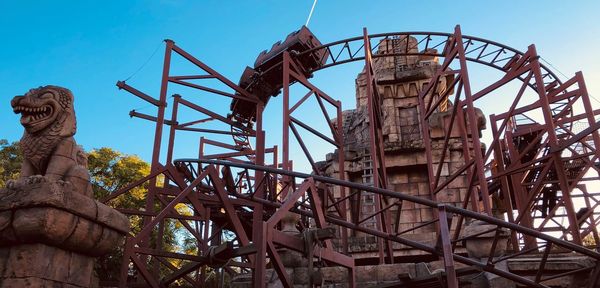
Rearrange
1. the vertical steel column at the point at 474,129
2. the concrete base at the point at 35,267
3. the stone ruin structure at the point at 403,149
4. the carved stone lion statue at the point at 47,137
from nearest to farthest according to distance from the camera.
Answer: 1. the concrete base at the point at 35,267
2. the carved stone lion statue at the point at 47,137
3. the vertical steel column at the point at 474,129
4. the stone ruin structure at the point at 403,149

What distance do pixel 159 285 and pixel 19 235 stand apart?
205 inches

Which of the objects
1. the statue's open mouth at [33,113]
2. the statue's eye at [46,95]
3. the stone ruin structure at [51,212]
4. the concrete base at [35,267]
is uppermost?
the statue's eye at [46,95]

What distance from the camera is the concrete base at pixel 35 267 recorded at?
422 centimetres

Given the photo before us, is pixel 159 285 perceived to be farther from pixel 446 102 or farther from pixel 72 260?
pixel 446 102

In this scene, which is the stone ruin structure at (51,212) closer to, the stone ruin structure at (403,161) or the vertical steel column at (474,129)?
the stone ruin structure at (403,161)

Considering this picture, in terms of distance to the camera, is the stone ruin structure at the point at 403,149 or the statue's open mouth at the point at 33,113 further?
the stone ruin structure at the point at 403,149

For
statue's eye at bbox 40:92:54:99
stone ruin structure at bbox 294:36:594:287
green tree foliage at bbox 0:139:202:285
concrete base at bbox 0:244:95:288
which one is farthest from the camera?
green tree foliage at bbox 0:139:202:285

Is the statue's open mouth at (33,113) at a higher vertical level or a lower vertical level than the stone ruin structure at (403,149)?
lower

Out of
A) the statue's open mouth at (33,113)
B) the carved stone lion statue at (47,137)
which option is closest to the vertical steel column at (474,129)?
the carved stone lion statue at (47,137)

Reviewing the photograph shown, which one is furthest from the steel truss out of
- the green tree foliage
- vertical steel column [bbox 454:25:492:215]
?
the green tree foliage

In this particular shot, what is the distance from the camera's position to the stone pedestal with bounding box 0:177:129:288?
424 centimetres

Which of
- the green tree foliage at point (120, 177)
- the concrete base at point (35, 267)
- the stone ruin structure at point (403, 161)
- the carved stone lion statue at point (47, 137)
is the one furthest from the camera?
the green tree foliage at point (120, 177)

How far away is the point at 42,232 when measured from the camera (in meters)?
4.23

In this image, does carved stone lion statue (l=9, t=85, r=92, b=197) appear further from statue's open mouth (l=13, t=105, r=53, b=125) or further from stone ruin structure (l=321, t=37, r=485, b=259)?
stone ruin structure (l=321, t=37, r=485, b=259)
